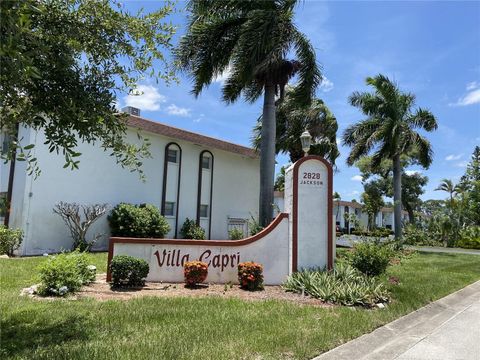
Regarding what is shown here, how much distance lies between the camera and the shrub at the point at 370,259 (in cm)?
1033

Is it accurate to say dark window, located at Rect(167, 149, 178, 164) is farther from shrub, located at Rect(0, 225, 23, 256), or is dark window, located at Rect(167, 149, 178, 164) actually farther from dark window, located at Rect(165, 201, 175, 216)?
shrub, located at Rect(0, 225, 23, 256)

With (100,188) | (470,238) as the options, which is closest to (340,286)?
(100,188)

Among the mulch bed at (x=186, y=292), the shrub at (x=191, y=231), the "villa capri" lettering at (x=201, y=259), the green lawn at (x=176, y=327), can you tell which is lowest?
the green lawn at (x=176, y=327)

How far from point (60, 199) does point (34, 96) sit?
1476 cm

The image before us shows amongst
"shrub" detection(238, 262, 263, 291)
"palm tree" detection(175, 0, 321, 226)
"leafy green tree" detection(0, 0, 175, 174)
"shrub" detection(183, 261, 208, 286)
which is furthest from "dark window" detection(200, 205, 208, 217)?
"leafy green tree" detection(0, 0, 175, 174)

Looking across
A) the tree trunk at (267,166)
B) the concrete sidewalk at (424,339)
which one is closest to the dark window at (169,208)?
the tree trunk at (267,166)

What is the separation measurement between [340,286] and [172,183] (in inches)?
622

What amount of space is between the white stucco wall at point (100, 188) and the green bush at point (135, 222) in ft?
2.56

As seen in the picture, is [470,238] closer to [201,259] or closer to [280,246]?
[280,246]

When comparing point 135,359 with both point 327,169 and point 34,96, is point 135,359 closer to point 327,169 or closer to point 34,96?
point 34,96

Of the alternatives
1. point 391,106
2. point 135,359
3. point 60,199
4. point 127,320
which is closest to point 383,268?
point 127,320

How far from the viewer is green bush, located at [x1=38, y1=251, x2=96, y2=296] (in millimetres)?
8211

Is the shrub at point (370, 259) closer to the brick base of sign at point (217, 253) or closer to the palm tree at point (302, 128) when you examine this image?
the brick base of sign at point (217, 253)

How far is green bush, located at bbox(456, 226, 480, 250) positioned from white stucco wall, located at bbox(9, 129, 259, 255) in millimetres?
21345
